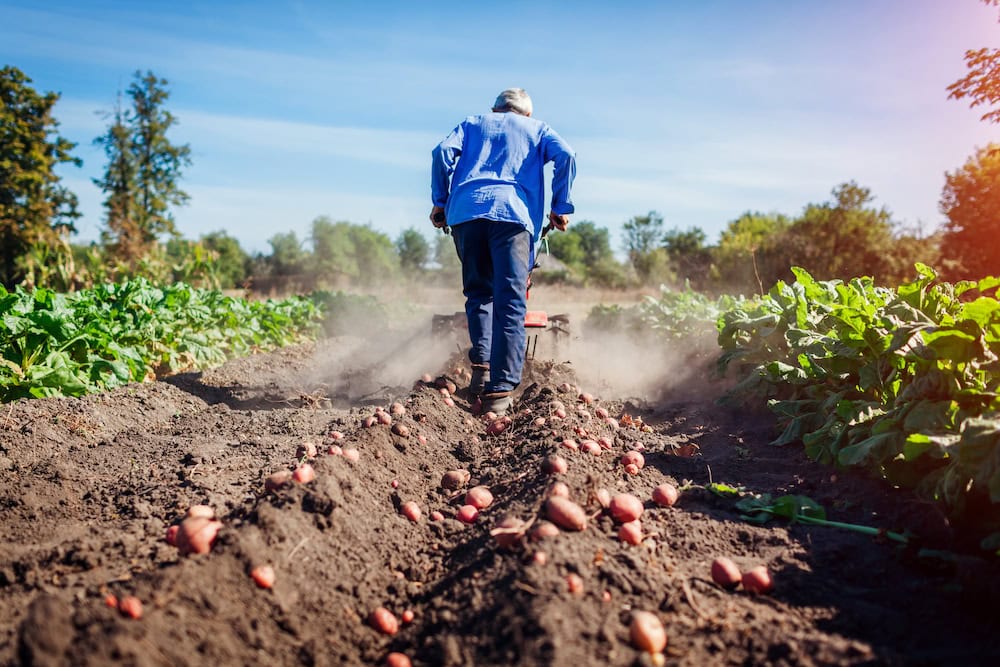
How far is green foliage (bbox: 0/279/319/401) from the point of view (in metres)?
5.25

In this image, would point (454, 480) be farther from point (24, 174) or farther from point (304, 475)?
point (24, 174)

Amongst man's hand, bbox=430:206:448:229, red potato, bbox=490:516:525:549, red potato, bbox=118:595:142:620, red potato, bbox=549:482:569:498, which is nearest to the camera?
red potato, bbox=118:595:142:620

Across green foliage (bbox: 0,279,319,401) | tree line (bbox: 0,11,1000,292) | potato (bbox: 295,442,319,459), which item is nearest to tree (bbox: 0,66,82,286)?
tree line (bbox: 0,11,1000,292)

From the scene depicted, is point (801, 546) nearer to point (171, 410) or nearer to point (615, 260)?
point (171, 410)

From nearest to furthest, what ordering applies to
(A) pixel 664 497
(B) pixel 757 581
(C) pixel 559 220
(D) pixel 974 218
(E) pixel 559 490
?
(B) pixel 757 581 < (E) pixel 559 490 < (A) pixel 664 497 < (C) pixel 559 220 < (D) pixel 974 218

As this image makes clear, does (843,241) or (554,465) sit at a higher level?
(843,241)

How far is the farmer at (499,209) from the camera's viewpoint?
470 centimetres

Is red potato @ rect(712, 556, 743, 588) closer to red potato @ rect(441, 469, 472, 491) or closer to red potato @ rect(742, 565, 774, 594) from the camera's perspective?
red potato @ rect(742, 565, 774, 594)

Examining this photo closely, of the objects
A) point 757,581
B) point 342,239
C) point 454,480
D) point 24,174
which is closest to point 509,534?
point 757,581

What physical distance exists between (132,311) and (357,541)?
581cm

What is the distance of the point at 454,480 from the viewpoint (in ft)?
10.9

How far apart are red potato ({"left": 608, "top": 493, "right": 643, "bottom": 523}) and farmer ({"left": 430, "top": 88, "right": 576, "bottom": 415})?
2.23 meters

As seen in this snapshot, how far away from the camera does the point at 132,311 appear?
6984 mm

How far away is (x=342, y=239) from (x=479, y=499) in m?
49.0
